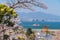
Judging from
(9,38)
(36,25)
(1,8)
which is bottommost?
(36,25)

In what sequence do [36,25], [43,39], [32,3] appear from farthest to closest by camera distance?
[36,25]
[43,39]
[32,3]

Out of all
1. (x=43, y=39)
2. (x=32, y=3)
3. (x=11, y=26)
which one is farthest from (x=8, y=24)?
(x=43, y=39)

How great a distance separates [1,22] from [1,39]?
18 centimetres

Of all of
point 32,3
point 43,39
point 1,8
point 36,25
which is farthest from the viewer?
point 36,25

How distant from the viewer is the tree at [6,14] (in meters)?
2.12

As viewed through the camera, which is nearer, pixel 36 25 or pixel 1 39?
pixel 1 39

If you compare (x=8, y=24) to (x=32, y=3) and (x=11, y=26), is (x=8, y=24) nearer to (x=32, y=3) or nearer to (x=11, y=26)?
(x=11, y=26)

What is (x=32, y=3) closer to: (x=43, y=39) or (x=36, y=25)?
(x=43, y=39)

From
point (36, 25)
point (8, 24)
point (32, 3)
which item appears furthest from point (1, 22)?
point (36, 25)

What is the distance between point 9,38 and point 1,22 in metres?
0.19

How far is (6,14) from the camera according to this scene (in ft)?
7.09

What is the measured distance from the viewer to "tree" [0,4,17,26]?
2118 mm

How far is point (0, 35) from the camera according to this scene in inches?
85.4

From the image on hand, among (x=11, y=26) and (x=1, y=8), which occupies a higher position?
(x=1, y=8)
